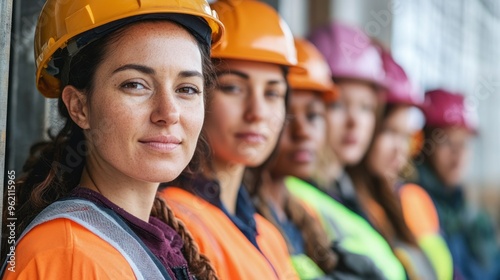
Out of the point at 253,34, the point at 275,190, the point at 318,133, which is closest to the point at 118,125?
the point at 253,34

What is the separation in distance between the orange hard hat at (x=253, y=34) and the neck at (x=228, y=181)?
1.23 feet

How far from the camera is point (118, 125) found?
6.28 feet

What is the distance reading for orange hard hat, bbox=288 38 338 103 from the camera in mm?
3691

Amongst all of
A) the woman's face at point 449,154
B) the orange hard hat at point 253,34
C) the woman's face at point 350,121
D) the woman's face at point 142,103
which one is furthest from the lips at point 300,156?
the woman's face at point 449,154

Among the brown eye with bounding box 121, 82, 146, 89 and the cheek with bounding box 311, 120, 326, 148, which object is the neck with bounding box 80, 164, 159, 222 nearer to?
the brown eye with bounding box 121, 82, 146, 89

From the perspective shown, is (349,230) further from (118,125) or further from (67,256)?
(67,256)

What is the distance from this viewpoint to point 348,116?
4.41 meters

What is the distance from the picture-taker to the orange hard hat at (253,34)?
9.40 feet

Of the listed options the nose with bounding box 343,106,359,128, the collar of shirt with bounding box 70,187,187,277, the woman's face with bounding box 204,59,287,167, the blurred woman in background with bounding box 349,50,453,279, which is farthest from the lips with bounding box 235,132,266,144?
the blurred woman in background with bounding box 349,50,453,279

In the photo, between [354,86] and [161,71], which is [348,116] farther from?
[161,71]

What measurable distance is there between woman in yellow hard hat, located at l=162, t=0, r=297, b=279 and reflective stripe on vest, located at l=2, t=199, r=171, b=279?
0.76m

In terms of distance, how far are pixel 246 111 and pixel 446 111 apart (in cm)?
318

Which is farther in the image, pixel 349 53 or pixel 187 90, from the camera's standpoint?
pixel 349 53

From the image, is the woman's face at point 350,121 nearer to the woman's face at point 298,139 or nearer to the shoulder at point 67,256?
the woman's face at point 298,139
